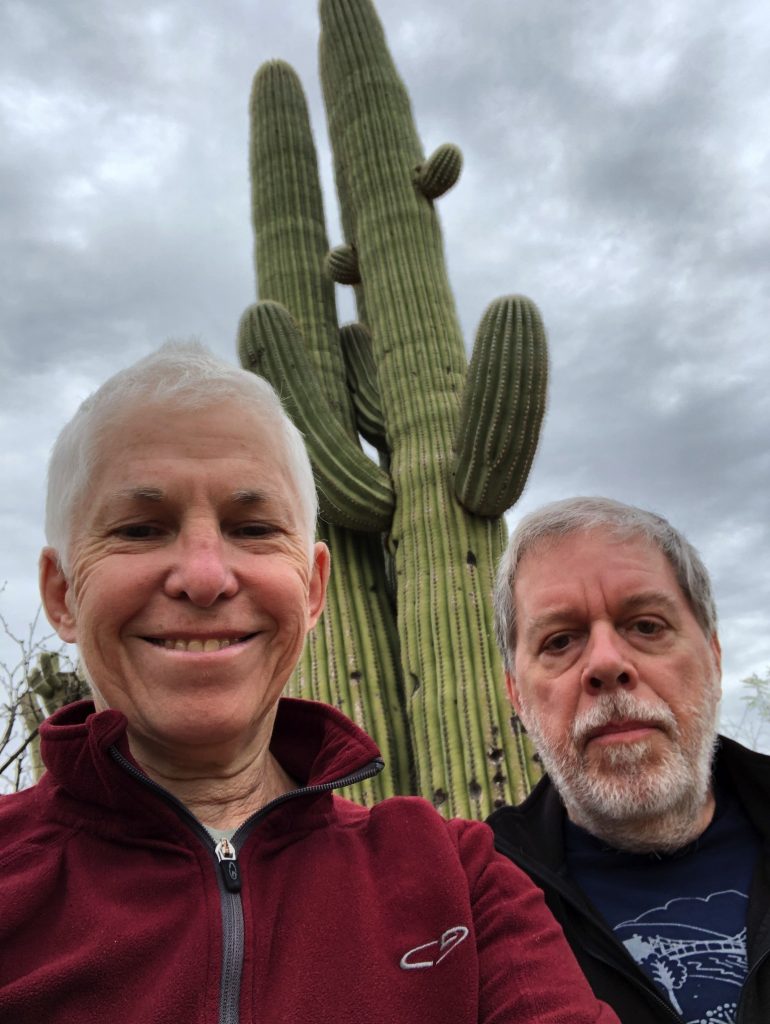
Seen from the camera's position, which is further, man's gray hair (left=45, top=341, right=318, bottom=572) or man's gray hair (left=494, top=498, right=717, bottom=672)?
man's gray hair (left=494, top=498, right=717, bottom=672)

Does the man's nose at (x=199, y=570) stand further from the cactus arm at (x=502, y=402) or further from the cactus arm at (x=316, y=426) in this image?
the cactus arm at (x=316, y=426)

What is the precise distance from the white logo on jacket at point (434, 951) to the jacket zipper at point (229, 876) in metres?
0.23

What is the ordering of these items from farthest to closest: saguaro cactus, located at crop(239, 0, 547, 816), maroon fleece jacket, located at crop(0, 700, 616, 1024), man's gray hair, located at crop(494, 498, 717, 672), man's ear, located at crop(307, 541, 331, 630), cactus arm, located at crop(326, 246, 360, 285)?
cactus arm, located at crop(326, 246, 360, 285), saguaro cactus, located at crop(239, 0, 547, 816), man's gray hair, located at crop(494, 498, 717, 672), man's ear, located at crop(307, 541, 331, 630), maroon fleece jacket, located at crop(0, 700, 616, 1024)

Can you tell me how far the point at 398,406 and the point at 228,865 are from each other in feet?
16.5

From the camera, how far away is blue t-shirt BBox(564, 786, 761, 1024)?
1659mm

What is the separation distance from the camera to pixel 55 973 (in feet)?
3.54

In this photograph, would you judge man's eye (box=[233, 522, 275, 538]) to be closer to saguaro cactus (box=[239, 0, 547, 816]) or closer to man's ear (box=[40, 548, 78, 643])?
man's ear (box=[40, 548, 78, 643])

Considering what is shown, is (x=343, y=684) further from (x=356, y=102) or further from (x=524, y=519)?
(x=356, y=102)

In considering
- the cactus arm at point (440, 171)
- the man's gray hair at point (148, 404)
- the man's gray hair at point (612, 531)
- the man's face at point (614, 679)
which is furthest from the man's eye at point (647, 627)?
the cactus arm at point (440, 171)

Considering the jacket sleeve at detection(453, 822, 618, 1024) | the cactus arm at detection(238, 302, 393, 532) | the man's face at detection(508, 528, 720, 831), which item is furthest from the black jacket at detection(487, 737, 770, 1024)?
the cactus arm at detection(238, 302, 393, 532)

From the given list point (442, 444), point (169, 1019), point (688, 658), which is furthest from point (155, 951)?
point (442, 444)

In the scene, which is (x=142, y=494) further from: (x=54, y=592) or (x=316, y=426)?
(x=316, y=426)

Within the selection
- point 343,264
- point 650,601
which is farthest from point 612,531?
point 343,264

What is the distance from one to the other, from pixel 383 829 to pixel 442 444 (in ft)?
14.8
